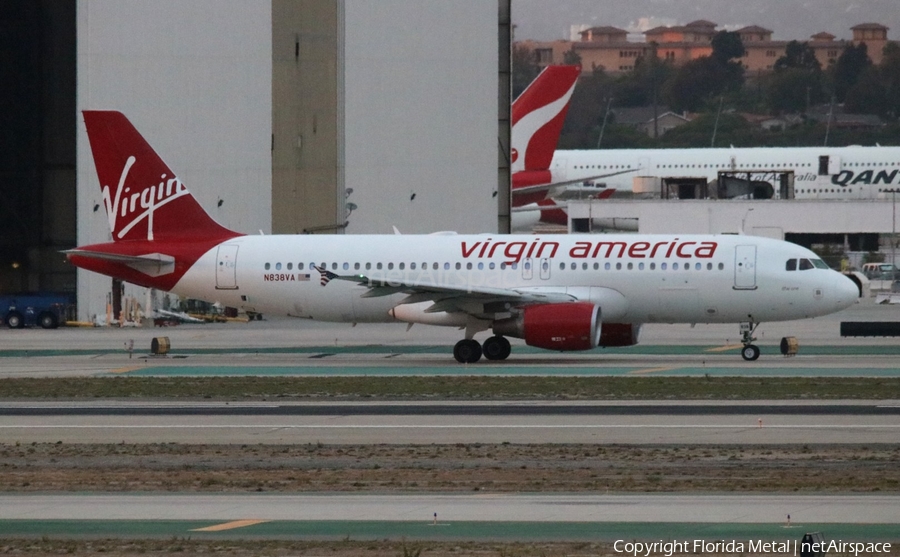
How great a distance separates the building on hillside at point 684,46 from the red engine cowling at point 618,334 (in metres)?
110

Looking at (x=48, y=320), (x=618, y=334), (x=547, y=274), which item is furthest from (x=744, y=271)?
(x=48, y=320)

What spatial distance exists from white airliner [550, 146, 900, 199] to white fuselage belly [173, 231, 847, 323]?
46626 mm

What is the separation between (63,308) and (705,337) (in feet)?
83.9

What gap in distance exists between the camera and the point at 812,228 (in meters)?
76.3

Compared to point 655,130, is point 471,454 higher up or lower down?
lower down

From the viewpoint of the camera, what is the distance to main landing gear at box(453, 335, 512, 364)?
37062 mm

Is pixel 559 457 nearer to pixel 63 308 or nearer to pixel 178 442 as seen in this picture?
pixel 178 442

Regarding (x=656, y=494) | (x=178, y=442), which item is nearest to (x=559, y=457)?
(x=656, y=494)

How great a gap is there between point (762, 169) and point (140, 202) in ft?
203

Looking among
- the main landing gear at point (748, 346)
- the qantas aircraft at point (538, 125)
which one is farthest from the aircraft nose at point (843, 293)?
the qantas aircraft at point (538, 125)

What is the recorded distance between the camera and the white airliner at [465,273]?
36594 mm

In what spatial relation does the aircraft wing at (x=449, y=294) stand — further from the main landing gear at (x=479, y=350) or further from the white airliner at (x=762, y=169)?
the white airliner at (x=762, y=169)

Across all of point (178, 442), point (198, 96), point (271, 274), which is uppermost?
point (198, 96)

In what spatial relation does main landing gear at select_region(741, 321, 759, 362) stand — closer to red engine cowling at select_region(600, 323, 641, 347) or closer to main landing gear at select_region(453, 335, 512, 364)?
red engine cowling at select_region(600, 323, 641, 347)
